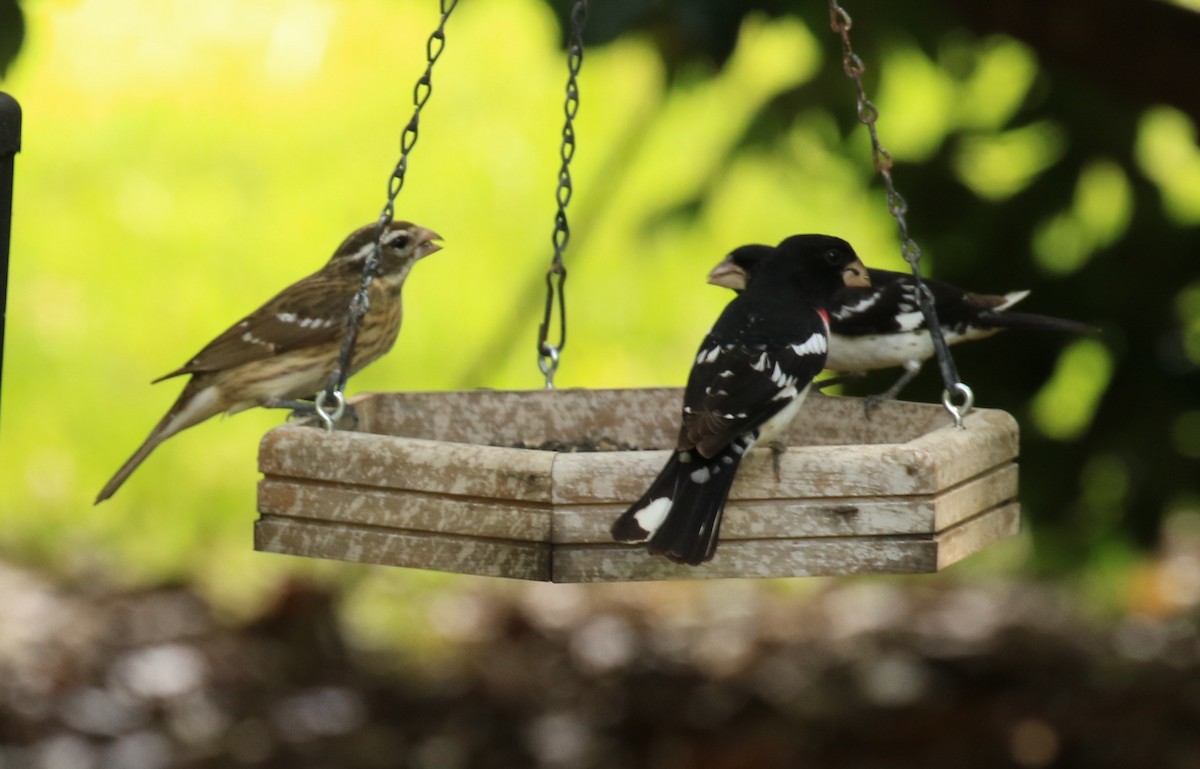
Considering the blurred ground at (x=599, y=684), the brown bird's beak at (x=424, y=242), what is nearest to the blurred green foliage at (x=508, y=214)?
the blurred ground at (x=599, y=684)

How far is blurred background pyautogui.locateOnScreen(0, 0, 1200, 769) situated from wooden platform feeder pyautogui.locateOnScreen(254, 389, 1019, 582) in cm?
110

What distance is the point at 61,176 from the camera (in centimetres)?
859

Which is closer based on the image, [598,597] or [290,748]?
[290,748]

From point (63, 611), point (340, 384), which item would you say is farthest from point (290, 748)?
point (340, 384)

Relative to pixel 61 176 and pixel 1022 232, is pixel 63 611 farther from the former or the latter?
pixel 1022 232

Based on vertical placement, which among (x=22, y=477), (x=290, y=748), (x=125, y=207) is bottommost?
(x=290, y=748)

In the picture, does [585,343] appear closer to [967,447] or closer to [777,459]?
[967,447]

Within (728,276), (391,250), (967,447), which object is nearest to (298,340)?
(391,250)

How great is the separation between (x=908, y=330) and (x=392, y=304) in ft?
4.64

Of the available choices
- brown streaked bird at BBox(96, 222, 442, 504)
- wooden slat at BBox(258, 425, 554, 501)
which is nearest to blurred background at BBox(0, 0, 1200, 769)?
brown streaked bird at BBox(96, 222, 442, 504)

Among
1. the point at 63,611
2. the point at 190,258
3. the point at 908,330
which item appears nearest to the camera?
the point at 908,330

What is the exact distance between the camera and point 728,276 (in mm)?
4531

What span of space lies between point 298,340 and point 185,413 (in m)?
0.51

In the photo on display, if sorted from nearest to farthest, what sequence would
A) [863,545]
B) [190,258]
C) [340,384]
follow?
[863,545] < [340,384] < [190,258]
